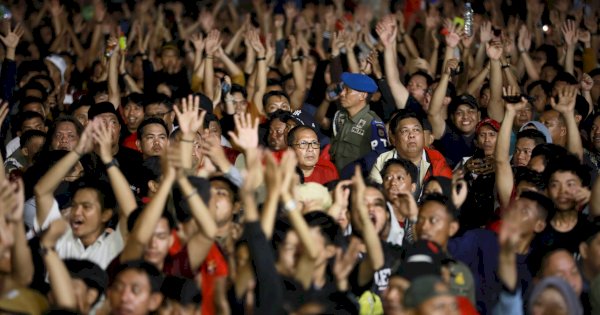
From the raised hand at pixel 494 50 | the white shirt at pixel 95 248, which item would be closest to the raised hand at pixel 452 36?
the raised hand at pixel 494 50

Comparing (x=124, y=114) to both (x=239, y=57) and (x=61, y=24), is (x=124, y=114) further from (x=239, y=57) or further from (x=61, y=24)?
(x=61, y=24)

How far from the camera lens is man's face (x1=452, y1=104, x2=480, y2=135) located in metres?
8.34

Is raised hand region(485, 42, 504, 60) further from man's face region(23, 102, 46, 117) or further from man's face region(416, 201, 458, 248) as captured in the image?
man's face region(23, 102, 46, 117)

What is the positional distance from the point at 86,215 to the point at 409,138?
8.63 ft

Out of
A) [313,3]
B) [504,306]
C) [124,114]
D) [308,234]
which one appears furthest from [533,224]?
[313,3]

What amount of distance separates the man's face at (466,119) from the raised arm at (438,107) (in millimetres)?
134

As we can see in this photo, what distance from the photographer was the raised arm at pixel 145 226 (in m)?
5.07

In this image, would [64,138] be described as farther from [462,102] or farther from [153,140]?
[462,102]

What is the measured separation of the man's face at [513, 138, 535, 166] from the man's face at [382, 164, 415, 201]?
41.3 inches

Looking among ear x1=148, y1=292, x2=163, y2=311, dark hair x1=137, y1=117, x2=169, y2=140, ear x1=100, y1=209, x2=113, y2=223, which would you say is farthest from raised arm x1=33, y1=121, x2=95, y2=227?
dark hair x1=137, y1=117, x2=169, y2=140

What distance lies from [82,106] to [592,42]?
5.61 m

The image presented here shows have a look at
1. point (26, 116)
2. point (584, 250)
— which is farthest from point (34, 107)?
point (584, 250)

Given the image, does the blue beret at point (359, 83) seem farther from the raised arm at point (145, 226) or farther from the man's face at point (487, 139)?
the raised arm at point (145, 226)

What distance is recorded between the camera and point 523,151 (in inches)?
289
